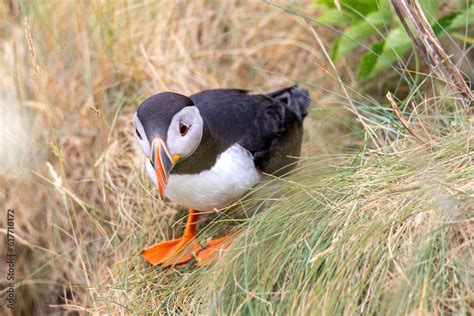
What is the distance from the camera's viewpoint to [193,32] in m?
4.86

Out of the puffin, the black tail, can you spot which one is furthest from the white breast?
the black tail

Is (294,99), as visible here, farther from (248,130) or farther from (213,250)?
(213,250)

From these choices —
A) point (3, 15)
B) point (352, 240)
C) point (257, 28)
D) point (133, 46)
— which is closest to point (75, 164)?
point (133, 46)

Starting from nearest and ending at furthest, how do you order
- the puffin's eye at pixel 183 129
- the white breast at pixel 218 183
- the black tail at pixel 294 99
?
the puffin's eye at pixel 183 129 → the white breast at pixel 218 183 → the black tail at pixel 294 99

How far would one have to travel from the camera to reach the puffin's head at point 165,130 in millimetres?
2748

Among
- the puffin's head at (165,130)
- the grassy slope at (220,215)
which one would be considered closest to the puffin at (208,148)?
the puffin's head at (165,130)

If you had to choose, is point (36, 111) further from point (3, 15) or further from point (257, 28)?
point (257, 28)

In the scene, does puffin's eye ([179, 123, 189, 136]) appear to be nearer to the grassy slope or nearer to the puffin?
the puffin

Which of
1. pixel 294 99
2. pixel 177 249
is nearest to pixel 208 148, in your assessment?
pixel 177 249

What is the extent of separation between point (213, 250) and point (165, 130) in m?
0.61

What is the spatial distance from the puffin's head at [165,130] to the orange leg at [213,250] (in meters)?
0.34

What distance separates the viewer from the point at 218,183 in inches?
122

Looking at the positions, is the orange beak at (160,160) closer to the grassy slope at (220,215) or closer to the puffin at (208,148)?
the puffin at (208,148)

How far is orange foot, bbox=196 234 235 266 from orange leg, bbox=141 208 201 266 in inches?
2.1
